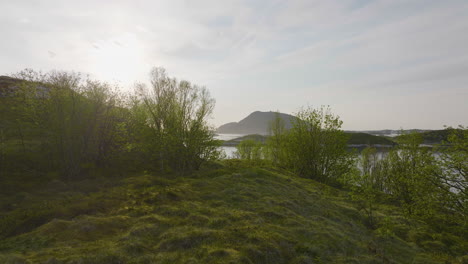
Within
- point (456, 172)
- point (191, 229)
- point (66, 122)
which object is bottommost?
point (191, 229)

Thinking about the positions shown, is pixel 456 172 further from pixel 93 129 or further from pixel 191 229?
pixel 93 129

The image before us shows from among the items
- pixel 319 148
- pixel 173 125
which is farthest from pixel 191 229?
pixel 319 148

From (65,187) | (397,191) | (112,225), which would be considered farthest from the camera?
(397,191)

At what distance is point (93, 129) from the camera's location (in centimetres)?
2544

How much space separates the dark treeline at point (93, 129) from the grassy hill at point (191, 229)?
17.5 feet

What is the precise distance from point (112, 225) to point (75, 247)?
2.52m

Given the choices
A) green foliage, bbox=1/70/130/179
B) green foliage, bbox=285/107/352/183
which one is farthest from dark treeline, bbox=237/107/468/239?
green foliage, bbox=1/70/130/179

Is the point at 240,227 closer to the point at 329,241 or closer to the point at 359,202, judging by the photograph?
the point at 329,241

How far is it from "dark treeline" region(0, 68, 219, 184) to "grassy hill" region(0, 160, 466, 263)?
5343mm

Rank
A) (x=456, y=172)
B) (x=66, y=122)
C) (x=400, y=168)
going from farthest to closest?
(x=400, y=168), (x=66, y=122), (x=456, y=172)

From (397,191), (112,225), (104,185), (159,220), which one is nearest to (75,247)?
(112,225)

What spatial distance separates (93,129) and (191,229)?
21327 millimetres

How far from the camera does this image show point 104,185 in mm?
19906

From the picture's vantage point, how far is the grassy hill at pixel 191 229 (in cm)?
918
